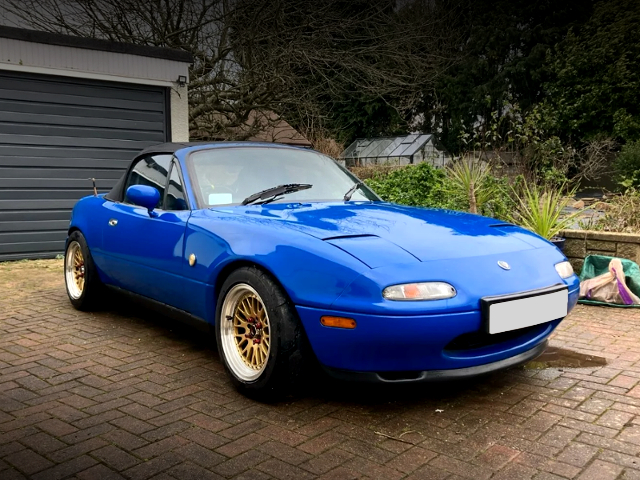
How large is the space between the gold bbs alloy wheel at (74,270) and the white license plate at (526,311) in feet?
12.7

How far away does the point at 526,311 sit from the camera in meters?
2.86

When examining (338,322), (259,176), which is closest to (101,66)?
(259,176)

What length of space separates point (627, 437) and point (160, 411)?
7.45ft

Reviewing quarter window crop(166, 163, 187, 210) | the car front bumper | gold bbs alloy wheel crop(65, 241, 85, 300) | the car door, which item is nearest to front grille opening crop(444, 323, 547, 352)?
the car front bumper

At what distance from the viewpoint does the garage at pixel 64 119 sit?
8516 mm

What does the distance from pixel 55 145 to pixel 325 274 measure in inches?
299

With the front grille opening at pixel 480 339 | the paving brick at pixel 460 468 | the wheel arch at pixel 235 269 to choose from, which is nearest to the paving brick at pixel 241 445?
the wheel arch at pixel 235 269

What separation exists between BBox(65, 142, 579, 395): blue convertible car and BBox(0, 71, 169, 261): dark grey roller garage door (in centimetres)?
531

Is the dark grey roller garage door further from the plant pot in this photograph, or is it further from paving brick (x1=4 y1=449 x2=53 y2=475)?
paving brick (x1=4 y1=449 x2=53 y2=475)

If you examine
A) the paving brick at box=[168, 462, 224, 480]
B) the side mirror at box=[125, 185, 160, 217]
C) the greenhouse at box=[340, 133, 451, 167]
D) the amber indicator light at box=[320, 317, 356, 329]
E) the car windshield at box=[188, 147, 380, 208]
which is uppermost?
the greenhouse at box=[340, 133, 451, 167]

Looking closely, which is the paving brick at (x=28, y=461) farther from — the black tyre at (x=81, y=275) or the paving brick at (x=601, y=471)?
the black tyre at (x=81, y=275)

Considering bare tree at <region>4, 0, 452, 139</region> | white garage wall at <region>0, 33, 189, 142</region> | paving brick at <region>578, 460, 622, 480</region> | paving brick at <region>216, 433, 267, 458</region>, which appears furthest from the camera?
bare tree at <region>4, 0, 452, 139</region>

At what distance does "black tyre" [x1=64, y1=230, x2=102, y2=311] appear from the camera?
16.3 feet

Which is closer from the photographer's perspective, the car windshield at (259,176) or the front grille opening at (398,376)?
the front grille opening at (398,376)
